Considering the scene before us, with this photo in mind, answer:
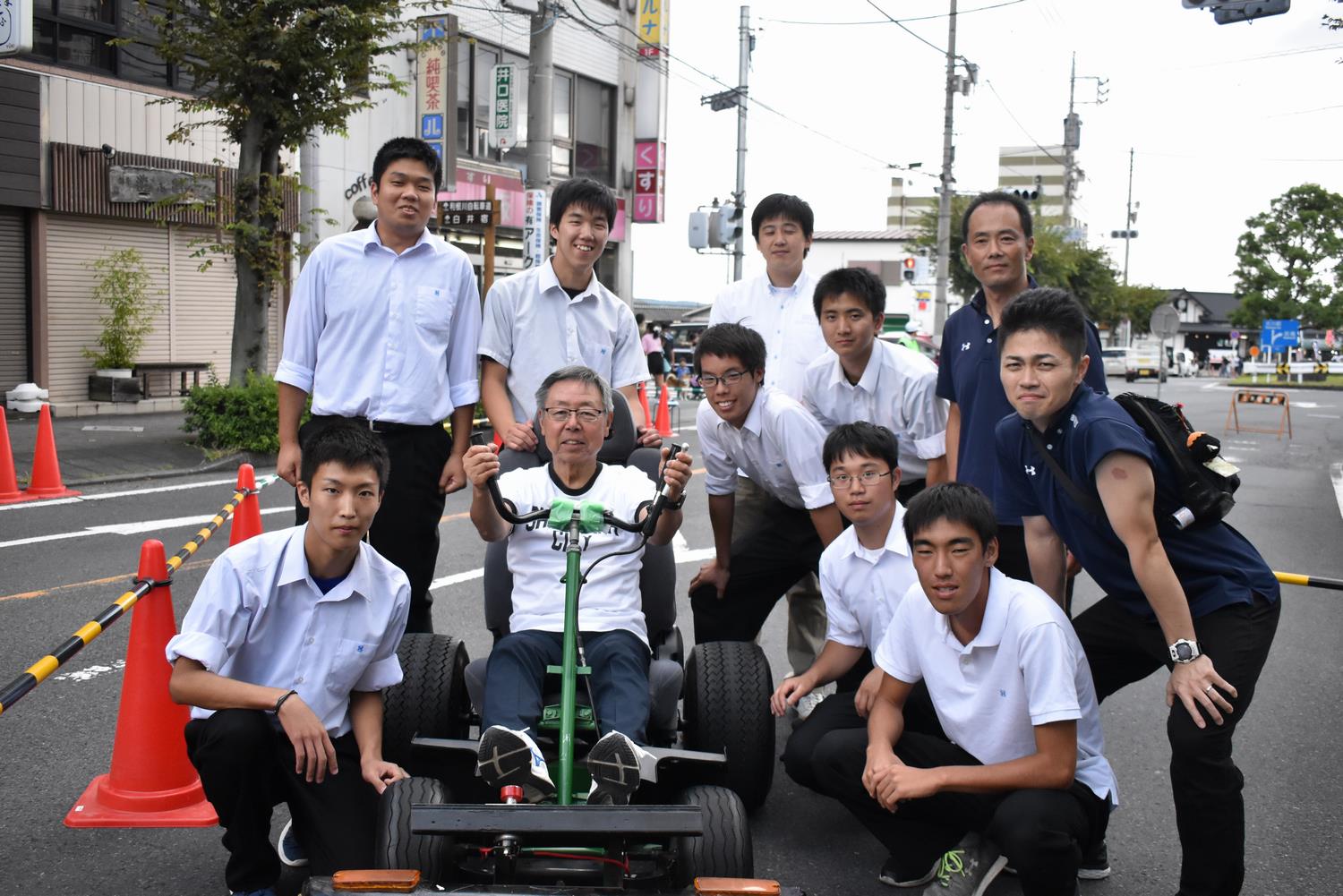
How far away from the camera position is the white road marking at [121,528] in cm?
826

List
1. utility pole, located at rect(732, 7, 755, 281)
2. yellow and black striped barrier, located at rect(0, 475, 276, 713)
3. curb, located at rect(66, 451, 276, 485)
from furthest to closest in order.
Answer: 1. utility pole, located at rect(732, 7, 755, 281)
2. curb, located at rect(66, 451, 276, 485)
3. yellow and black striped barrier, located at rect(0, 475, 276, 713)

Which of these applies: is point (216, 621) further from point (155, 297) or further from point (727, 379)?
point (155, 297)

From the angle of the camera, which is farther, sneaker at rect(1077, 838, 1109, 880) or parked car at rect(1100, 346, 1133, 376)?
parked car at rect(1100, 346, 1133, 376)

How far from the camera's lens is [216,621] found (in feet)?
10.5

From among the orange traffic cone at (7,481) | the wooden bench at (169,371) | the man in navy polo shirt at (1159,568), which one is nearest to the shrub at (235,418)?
the orange traffic cone at (7,481)

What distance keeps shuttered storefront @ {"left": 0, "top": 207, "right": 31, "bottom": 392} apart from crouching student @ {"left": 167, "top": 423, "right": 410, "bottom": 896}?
1454 cm

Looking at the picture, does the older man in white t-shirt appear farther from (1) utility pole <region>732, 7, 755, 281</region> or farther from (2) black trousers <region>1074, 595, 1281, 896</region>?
(1) utility pole <region>732, 7, 755, 281</region>

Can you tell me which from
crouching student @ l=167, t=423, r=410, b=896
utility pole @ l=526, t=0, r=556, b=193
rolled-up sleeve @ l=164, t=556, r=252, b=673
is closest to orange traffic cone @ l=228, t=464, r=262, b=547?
crouching student @ l=167, t=423, r=410, b=896

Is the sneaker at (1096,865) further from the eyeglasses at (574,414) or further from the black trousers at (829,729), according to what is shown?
the eyeglasses at (574,414)

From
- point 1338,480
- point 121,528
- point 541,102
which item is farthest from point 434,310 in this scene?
point 1338,480

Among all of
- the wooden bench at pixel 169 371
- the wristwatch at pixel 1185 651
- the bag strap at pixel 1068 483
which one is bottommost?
the wristwatch at pixel 1185 651

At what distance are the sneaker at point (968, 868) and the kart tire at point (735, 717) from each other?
712 millimetres

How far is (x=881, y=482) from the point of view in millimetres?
4039

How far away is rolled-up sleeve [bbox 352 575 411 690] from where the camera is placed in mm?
3449
